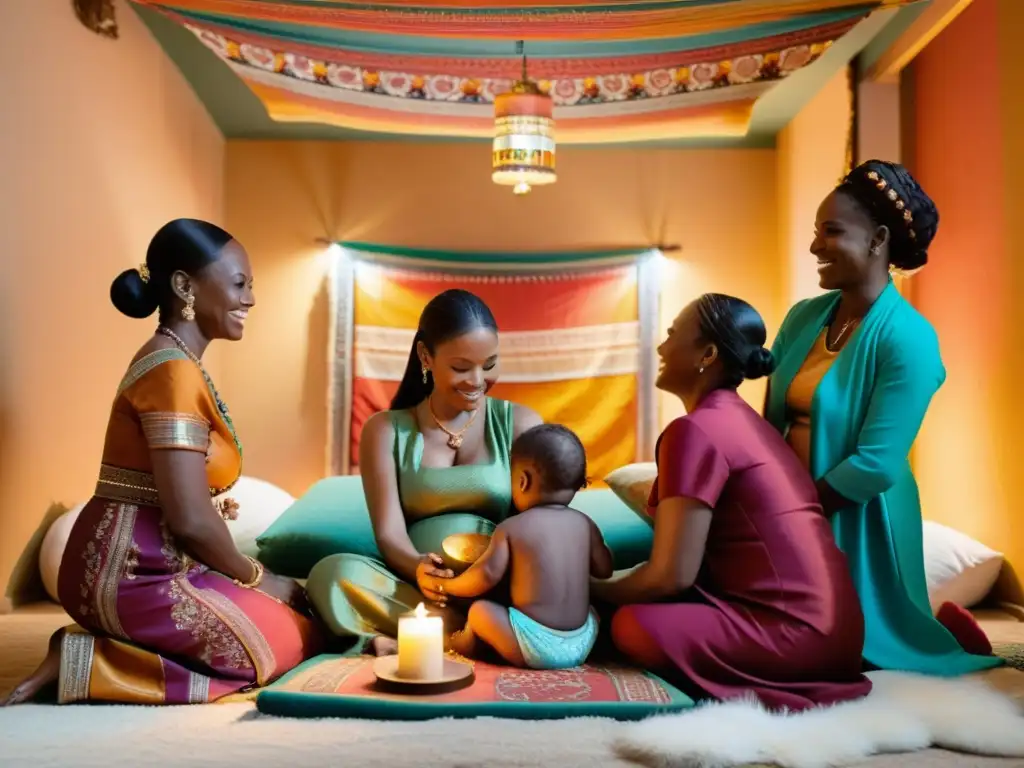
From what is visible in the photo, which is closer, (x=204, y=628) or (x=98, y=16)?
(x=204, y=628)

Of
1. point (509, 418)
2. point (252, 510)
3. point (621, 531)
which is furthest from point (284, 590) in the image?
point (252, 510)

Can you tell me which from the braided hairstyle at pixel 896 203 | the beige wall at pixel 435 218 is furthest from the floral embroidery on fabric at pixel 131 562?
the beige wall at pixel 435 218

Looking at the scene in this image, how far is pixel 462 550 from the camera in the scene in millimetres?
2695

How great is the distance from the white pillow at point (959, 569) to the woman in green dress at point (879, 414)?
0.90m

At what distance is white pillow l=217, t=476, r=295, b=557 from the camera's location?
3.95 metres

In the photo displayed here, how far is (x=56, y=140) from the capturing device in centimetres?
388

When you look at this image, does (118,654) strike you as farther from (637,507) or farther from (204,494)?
(637,507)

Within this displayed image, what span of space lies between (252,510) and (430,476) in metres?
1.68

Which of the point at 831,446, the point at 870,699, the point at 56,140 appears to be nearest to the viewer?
the point at 870,699

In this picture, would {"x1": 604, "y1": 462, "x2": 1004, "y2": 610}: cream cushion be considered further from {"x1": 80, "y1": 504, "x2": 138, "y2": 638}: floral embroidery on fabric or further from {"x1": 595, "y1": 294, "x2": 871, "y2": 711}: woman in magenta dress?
{"x1": 80, "y1": 504, "x2": 138, "y2": 638}: floral embroidery on fabric

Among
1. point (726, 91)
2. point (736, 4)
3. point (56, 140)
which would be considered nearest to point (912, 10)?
point (726, 91)

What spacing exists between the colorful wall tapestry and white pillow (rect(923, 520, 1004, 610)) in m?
2.49

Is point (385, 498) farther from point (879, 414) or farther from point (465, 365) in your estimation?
point (879, 414)

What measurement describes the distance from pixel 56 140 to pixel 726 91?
268cm
